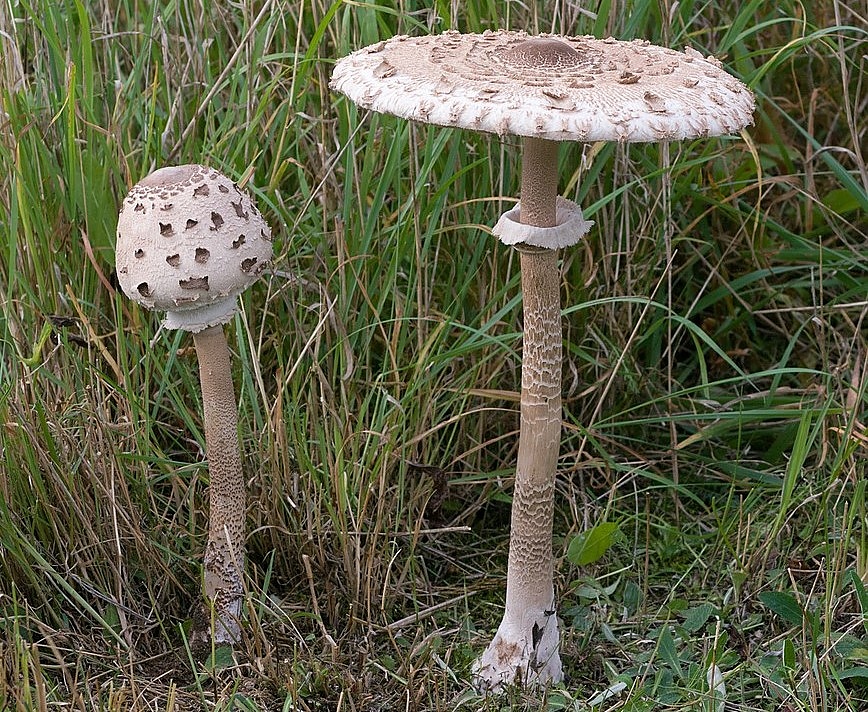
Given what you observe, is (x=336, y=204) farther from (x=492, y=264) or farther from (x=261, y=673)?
(x=261, y=673)

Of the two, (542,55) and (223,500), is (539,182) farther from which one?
(223,500)

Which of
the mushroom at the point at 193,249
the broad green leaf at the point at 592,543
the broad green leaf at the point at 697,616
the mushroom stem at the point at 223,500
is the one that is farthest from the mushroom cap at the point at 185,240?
the broad green leaf at the point at 697,616

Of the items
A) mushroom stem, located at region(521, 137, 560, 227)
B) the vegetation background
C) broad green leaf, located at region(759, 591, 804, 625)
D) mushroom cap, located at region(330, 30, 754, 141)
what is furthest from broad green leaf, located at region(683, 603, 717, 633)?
mushroom cap, located at region(330, 30, 754, 141)

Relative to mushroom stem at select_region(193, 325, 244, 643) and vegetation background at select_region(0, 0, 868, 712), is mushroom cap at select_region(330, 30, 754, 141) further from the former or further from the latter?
mushroom stem at select_region(193, 325, 244, 643)

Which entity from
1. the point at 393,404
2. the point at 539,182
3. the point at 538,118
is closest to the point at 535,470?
the point at 393,404

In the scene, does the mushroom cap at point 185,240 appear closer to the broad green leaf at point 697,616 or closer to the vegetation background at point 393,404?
the vegetation background at point 393,404

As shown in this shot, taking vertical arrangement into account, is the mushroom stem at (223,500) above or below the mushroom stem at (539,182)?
below
